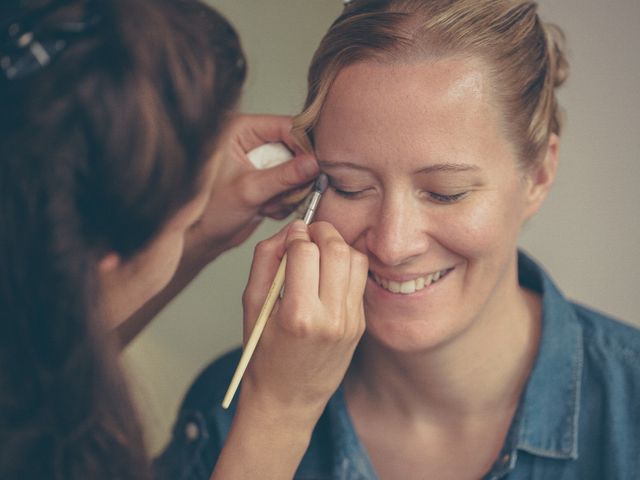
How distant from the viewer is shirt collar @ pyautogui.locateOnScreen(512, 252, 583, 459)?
1140mm

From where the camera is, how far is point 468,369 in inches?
47.7

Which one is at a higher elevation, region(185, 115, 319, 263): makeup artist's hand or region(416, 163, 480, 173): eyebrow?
region(416, 163, 480, 173): eyebrow

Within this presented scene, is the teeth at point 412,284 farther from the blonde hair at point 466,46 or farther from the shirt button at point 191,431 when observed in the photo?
the shirt button at point 191,431

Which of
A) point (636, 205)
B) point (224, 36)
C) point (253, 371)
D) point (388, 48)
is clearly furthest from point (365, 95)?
point (636, 205)

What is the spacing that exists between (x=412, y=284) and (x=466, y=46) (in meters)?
0.34

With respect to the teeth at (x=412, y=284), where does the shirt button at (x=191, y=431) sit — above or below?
below

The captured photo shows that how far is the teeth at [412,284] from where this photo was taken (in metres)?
1.09

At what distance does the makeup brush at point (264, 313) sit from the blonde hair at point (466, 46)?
0.12 m

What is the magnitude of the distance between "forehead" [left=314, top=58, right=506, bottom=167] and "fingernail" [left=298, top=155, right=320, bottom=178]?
0.06 meters

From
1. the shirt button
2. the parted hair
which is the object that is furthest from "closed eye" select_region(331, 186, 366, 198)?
the shirt button

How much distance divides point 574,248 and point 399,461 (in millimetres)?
554

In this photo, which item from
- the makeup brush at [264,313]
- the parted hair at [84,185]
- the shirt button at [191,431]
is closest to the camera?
the parted hair at [84,185]

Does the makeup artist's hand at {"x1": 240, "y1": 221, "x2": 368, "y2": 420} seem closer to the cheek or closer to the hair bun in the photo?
the cheek

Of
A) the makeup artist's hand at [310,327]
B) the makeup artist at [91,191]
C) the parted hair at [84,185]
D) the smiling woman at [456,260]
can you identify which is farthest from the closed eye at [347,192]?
the parted hair at [84,185]
